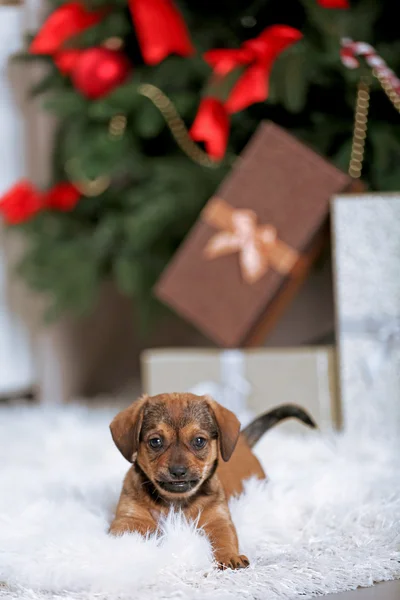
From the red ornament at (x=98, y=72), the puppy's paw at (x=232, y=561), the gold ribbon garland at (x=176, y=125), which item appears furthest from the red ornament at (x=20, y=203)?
the puppy's paw at (x=232, y=561)

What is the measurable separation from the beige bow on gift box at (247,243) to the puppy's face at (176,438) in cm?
75

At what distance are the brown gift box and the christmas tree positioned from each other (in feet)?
0.40

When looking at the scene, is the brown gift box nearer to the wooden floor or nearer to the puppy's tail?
the puppy's tail

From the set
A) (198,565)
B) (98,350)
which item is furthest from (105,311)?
(198,565)

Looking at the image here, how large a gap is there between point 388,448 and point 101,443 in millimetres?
570

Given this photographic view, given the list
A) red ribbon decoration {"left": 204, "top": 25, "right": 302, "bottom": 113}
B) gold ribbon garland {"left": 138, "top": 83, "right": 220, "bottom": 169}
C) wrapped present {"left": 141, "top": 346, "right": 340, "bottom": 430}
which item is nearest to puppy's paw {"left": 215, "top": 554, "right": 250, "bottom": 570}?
wrapped present {"left": 141, "top": 346, "right": 340, "bottom": 430}

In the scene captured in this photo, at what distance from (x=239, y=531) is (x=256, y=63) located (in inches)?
41.4

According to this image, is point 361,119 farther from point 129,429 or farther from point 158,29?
point 129,429

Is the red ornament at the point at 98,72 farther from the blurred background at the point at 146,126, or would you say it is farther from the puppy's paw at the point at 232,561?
the puppy's paw at the point at 232,561

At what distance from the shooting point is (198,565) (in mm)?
873

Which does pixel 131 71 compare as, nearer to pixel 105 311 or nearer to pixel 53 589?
pixel 105 311

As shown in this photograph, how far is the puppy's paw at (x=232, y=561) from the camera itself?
873 millimetres

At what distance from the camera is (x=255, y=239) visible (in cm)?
167

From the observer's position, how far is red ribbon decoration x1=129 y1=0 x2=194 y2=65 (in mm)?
1824
